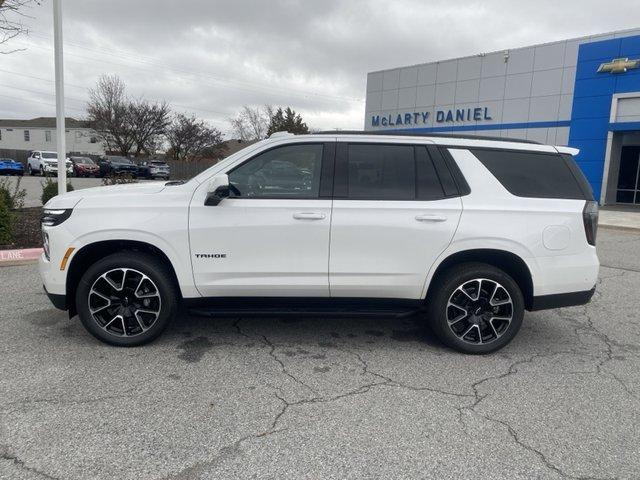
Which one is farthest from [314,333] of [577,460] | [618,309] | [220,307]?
[618,309]

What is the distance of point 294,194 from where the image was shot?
13.2 feet

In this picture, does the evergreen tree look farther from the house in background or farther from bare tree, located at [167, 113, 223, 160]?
the house in background

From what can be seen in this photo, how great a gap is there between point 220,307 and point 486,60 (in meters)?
25.1

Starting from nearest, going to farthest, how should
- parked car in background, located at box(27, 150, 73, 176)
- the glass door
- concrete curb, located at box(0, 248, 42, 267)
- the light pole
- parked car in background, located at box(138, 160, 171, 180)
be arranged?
concrete curb, located at box(0, 248, 42, 267) → the light pole → the glass door → parked car in background, located at box(27, 150, 73, 176) → parked car in background, located at box(138, 160, 171, 180)

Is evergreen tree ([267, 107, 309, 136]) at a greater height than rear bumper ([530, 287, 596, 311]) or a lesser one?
greater

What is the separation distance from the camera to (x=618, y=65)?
2041 centimetres

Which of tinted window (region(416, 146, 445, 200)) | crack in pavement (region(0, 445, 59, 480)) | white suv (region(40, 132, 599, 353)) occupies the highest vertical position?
tinted window (region(416, 146, 445, 200))

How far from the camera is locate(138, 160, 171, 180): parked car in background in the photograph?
3512cm

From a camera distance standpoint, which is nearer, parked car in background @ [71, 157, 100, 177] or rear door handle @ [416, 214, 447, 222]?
rear door handle @ [416, 214, 447, 222]

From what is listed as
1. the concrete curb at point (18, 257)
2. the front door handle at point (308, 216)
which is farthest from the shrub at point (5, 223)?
the front door handle at point (308, 216)

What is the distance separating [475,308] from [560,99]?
884 inches

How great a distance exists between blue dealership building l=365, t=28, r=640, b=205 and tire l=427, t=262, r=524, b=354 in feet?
59.3

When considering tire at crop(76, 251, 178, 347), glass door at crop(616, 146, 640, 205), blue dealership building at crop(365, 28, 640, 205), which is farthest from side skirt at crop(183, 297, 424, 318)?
glass door at crop(616, 146, 640, 205)

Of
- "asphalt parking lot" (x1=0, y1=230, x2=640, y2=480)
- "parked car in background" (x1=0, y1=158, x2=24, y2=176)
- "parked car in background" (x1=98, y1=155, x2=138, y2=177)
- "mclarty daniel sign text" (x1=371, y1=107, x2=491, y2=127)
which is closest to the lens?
"asphalt parking lot" (x1=0, y1=230, x2=640, y2=480)
